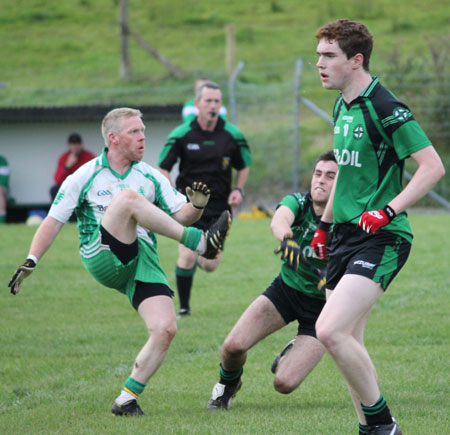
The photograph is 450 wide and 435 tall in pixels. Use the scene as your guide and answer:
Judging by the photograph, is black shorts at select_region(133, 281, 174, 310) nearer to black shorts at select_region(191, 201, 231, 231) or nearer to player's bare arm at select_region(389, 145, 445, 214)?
player's bare arm at select_region(389, 145, 445, 214)

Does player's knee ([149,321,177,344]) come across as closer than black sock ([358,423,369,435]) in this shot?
No

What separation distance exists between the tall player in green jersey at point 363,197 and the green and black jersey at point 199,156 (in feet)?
16.9

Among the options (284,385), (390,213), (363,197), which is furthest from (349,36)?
(284,385)

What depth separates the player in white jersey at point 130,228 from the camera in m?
5.34

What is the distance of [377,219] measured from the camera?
13.8 ft

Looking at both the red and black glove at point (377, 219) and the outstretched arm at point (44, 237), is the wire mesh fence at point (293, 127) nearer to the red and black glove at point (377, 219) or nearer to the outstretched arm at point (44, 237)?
the outstretched arm at point (44, 237)

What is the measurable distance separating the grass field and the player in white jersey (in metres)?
0.55

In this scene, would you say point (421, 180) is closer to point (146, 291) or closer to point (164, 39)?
point (146, 291)

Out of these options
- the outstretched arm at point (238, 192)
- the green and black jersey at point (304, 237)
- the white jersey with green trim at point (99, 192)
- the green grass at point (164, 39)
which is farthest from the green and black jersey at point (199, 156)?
the green grass at point (164, 39)

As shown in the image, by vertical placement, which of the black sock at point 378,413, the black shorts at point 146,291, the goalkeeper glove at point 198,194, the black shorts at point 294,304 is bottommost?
the black shorts at point 294,304

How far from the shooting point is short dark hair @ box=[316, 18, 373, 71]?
449cm

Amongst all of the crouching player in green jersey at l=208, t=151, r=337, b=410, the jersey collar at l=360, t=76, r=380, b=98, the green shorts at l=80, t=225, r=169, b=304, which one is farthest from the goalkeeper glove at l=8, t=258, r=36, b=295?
the jersey collar at l=360, t=76, r=380, b=98

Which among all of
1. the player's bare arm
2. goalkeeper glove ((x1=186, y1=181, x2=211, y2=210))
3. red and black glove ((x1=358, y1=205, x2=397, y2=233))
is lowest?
goalkeeper glove ((x1=186, y1=181, x2=211, y2=210))

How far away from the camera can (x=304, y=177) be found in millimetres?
19672
